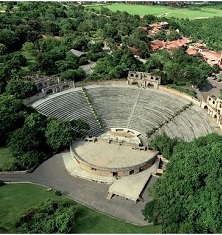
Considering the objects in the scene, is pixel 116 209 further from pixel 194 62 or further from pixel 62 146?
pixel 194 62

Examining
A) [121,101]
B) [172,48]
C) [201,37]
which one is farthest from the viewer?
[201,37]

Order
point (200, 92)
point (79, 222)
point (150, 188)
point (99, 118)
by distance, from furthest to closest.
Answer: point (200, 92) → point (99, 118) → point (150, 188) → point (79, 222)

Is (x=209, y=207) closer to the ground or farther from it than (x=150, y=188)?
farther from it

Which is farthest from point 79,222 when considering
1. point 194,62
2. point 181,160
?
point 194,62

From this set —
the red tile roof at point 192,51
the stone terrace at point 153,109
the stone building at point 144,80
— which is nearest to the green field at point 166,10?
the red tile roof at point 192,51

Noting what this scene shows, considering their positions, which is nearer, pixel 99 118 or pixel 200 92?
pixel 99 118

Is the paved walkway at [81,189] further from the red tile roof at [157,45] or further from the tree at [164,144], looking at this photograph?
the red tile roof at [157,45]
